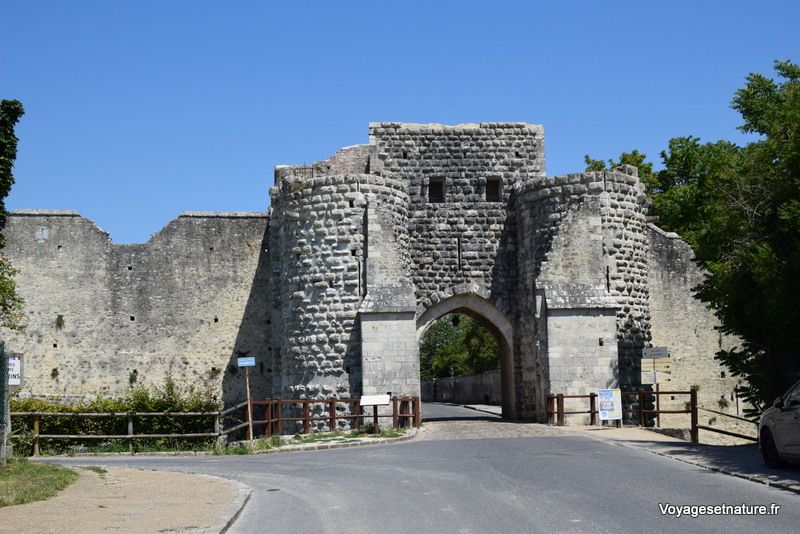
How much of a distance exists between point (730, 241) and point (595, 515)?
1014 centimetres

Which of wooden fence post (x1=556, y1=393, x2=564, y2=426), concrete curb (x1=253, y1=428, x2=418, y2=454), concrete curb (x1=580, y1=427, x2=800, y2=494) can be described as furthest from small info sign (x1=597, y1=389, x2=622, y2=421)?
concrete curb (x1=253, y1=428, x2=418, y2=454)

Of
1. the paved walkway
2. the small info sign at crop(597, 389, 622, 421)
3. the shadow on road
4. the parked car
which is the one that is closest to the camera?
the paved walkway

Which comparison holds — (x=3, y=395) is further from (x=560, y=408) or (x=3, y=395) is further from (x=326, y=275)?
(x=560, y=408)

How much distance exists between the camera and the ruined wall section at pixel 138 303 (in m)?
27.7

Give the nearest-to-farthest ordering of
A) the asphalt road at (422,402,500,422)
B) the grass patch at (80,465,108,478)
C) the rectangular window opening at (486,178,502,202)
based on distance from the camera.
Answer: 1. the grass patch at (80,465,108,478)
2. the rectangular window opening at (486,178,502,202)
3. the asphalt road at (422,402,500,422)

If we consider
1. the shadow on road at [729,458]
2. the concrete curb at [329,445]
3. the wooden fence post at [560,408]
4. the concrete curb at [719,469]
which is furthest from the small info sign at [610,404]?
the concrete curb at [329,445]

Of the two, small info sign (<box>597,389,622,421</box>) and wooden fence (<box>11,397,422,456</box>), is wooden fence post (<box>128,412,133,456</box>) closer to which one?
wooden fence (<box>11,397,422,456</box>)

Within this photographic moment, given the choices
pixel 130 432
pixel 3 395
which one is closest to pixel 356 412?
pixel 130 432

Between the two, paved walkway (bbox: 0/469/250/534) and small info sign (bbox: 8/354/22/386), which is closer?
paved walkway (bbox: 0/469/250/534)

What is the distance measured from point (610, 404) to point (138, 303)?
13204 millimetres

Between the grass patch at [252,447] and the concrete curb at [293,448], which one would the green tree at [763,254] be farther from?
the grass patch at [252,447]

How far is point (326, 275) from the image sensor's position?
998 inches

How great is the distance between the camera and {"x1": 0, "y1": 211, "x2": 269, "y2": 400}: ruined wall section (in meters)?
27.7

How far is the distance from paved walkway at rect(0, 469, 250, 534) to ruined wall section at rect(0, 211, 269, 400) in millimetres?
13497
